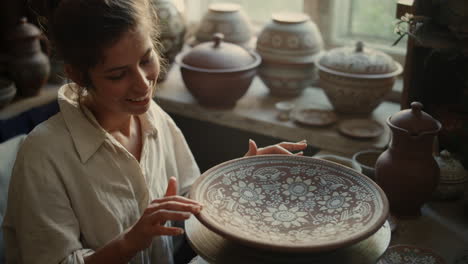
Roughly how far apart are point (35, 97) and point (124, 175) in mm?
1486

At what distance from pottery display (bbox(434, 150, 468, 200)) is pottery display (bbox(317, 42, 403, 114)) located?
1.90ft

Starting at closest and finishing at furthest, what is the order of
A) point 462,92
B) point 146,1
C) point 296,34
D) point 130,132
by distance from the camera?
point 146,1
point 130,132
point 462,92
point 296,34

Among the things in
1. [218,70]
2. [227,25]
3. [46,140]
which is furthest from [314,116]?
[46,140]

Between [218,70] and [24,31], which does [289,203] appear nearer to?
[218,70]

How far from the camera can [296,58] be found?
2.44m

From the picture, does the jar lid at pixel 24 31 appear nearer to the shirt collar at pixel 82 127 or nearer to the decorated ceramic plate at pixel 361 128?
the shirt collar at pixel 82 127

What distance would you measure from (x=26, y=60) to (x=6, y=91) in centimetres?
21

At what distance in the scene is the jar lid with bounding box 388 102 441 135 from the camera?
146 cm

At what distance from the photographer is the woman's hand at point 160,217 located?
1139 millimetres

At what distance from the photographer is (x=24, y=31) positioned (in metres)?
2.61

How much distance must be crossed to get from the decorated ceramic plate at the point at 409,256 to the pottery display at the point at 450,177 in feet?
A: 1.06

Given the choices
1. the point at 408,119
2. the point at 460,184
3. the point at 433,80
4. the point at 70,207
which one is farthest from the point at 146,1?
the point at 460,184

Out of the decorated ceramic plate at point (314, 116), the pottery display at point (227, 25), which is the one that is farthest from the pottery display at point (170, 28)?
the decorated ceramic plate at point (314, 116)

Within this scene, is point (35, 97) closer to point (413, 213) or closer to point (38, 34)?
point (38, 34)
